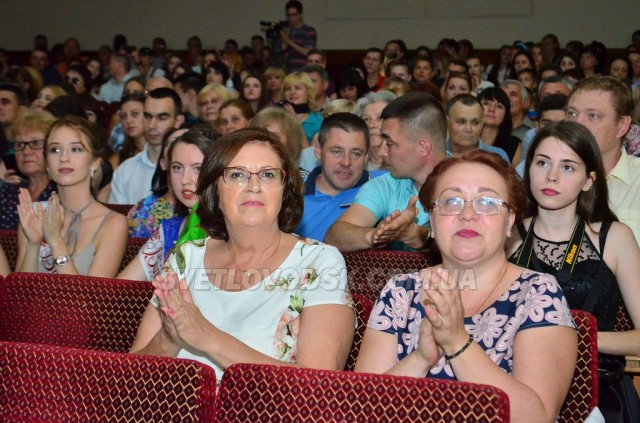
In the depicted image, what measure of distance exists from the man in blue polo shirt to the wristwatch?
3.96ft

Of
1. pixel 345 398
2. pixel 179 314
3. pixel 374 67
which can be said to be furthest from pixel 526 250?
pixel 374 67

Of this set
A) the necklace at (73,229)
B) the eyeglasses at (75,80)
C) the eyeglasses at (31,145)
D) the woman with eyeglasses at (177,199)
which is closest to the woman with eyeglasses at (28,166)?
the eyeglasses at (31,145)

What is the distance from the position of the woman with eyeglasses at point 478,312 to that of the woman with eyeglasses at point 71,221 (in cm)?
166

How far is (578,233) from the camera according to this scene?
2896mm

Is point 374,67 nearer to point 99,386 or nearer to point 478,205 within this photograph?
point 478,205

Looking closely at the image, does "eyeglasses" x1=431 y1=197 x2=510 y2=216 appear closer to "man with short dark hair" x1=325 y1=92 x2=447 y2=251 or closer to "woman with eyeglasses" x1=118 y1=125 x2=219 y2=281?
"man with short dark hair" x1=325 y1=92 x2=447 y2=251

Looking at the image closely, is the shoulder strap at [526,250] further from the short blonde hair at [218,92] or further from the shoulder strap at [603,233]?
the short blonde hair at [218,92]

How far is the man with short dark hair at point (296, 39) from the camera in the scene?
9.93 m

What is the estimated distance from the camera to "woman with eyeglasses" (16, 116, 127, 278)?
3479mm

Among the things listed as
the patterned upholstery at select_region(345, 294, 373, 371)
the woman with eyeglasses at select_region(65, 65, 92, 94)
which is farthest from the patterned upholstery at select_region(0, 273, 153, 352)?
the woman with eyeglasses at select_region(65, 65, 92, 94)

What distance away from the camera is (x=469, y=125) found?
537cm

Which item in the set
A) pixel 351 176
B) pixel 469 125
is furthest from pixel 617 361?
pixel 469 125

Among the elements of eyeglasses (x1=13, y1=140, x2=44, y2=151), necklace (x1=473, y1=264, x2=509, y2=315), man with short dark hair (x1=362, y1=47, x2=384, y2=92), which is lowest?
necklace (x1=473, y1=264, x2=509, y2=315)

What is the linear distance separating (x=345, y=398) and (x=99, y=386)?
1.71 ft
